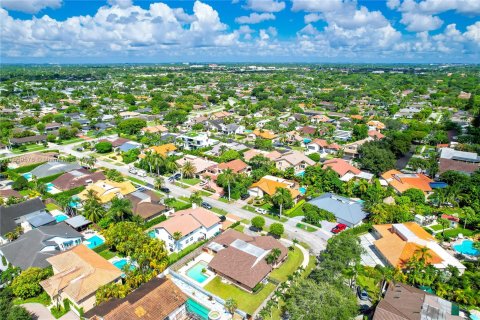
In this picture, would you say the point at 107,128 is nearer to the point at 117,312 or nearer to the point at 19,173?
the point at 19,173

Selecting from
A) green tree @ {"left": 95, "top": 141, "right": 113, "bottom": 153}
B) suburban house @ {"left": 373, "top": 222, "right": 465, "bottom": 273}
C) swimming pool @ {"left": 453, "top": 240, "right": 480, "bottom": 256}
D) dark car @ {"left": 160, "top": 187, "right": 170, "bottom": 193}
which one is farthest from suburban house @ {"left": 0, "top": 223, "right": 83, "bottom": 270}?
swimming pool @ {"left": 453, "top": 240, "right": 480, "bottom": 256}

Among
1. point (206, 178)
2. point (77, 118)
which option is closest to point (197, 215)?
point (206, 178)

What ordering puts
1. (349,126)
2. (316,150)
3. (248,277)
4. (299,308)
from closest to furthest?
(299,308), (248,277), (316,150), (349,126)

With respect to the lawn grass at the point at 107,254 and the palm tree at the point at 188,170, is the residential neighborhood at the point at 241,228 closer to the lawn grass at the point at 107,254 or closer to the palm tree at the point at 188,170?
the palm tree at the point at 188,170

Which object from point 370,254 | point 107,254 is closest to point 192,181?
point 107,254

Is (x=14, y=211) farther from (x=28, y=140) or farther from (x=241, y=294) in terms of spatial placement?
(x=28, y=140)

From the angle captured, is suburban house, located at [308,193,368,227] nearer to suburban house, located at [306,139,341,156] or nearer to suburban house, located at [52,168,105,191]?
suburban house, located at [306,139,341,156]
